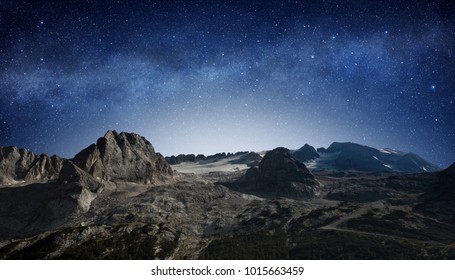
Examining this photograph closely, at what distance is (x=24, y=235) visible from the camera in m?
174

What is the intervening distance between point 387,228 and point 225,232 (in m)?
79.5
